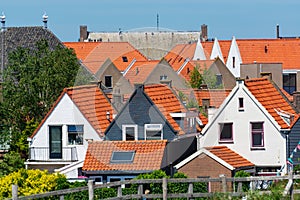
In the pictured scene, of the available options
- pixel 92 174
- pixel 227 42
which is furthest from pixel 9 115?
pixel 227 42

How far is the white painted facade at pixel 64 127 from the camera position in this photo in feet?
138

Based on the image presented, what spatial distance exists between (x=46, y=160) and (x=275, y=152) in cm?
847

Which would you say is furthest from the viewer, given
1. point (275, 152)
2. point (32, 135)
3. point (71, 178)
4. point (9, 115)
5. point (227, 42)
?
point (227, 42)

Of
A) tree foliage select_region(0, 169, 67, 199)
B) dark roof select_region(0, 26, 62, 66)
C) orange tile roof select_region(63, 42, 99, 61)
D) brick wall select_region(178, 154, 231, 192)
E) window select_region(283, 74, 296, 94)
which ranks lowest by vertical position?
tree foliage select_region(0, 169, 67, 199)

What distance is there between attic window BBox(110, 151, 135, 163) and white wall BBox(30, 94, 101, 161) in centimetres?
313

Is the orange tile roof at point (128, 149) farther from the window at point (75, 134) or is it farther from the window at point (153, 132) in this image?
the window at point (75, 134)

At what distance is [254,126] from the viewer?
41.2 metres

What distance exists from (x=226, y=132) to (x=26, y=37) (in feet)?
92.4

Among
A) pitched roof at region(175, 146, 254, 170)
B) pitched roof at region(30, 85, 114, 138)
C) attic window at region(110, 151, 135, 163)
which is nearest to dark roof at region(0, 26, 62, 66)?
pitched roof at region(30, 85, 114, 138)

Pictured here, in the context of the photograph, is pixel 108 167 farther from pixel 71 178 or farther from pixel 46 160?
pixel 46 160

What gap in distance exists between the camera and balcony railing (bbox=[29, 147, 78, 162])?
4241 cm

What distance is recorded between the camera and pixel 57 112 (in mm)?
43125

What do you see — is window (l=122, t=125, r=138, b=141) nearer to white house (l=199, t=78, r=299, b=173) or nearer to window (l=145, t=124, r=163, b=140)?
window (l=145, t=124, r=163, b=140)

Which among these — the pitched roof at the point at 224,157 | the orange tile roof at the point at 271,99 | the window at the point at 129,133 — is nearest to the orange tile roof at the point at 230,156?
the pitched roof at the point at 224,157
